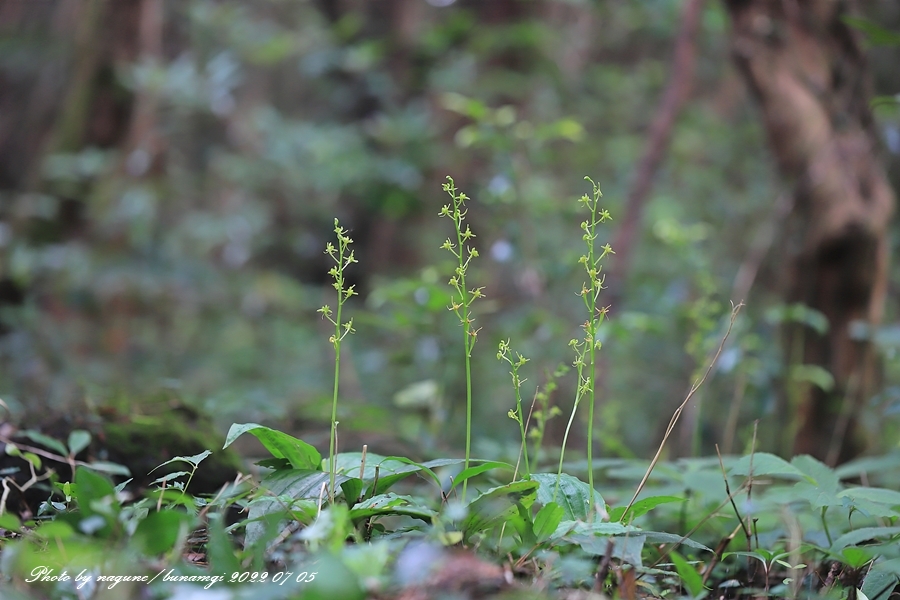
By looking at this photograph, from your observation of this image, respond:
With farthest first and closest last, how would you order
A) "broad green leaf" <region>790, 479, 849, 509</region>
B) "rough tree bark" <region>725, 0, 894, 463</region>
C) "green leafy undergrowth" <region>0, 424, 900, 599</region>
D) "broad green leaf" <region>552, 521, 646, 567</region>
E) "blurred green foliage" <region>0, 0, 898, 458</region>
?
"blurred green foliage" <region>0, 0, 898, 458</region>, "rough tree bark" <region>725, 0, 894, 463</region>, "broad green leaf" <region>790, 479, 849, 509</region>, "broad green leaf" <region>552, 521, 646, 567</region>, "green leafy undergrowth" <region>0, 424, 900, 599</region>

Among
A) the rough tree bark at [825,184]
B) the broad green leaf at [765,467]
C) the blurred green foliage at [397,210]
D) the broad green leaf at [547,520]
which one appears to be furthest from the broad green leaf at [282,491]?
the rough tree bark at [825,184]

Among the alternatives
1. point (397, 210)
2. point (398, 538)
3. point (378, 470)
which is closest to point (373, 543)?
point (398, 538)

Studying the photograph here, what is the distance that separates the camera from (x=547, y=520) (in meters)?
1.17

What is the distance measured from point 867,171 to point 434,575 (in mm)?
3250

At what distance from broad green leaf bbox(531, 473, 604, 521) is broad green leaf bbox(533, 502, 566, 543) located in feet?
0.14

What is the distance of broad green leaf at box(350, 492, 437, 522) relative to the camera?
1.15 m

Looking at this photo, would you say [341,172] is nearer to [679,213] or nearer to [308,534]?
[679,213]

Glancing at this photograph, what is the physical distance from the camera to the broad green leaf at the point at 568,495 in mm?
1234

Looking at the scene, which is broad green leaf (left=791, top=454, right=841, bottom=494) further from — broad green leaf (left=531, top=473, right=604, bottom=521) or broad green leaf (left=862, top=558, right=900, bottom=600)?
broad green leaf (left=531, top=473, right=604, bottom=521)

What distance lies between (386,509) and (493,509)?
0.18 m

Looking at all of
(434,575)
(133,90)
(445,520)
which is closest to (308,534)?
(434,575)

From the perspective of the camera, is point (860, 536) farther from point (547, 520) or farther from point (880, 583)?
point (547, 520)

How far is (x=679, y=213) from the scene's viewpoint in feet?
19.0

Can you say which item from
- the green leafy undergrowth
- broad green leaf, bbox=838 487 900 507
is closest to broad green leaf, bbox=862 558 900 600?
the green leafy undergrowth
